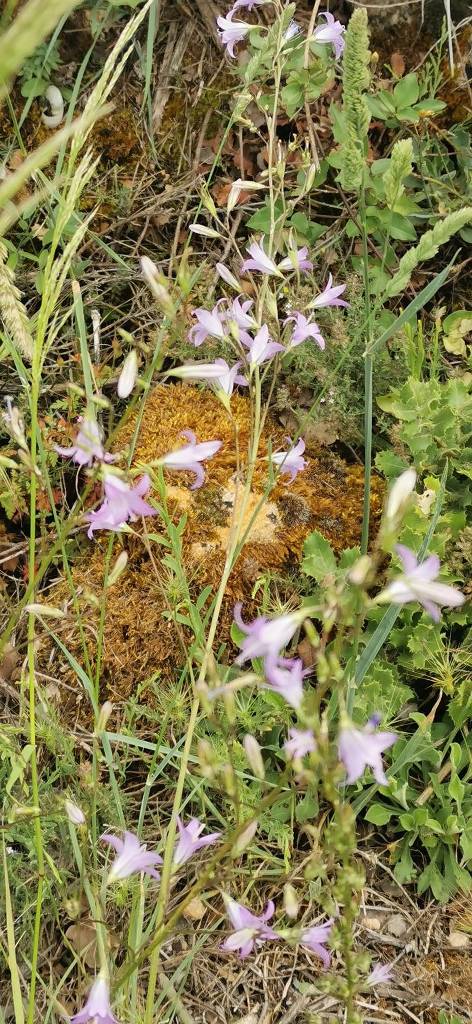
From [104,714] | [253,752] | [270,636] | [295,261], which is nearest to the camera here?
[270,636]

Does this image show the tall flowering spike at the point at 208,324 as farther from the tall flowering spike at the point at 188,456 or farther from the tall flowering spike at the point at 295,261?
the tall flowering spike at the point at 188,456

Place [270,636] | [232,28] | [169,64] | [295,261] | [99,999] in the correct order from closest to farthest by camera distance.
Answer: [270,636] < [99,999] < [295,261] < [232,28] < [169,64]

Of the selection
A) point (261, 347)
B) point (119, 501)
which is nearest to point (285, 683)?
point (119, 501)

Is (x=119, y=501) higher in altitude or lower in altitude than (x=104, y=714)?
higher

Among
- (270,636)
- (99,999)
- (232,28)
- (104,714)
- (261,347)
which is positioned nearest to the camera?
(270,636)

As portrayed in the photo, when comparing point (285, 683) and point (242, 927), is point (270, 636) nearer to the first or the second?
point (285, 683)

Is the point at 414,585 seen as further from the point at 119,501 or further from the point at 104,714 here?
the point at 104,714

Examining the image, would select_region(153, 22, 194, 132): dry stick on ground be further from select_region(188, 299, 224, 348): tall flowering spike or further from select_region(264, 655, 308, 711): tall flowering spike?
select_region(264, 655, 308, 711): tall flowering spike

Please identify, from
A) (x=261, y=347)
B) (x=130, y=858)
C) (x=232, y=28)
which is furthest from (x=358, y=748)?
(x=232, y=28)

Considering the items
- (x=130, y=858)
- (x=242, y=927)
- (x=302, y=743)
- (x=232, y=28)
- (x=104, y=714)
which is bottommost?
(x=242, y=927)

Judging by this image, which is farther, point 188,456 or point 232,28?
point 232,28

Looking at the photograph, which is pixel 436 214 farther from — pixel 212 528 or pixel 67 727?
pixel 67 727
